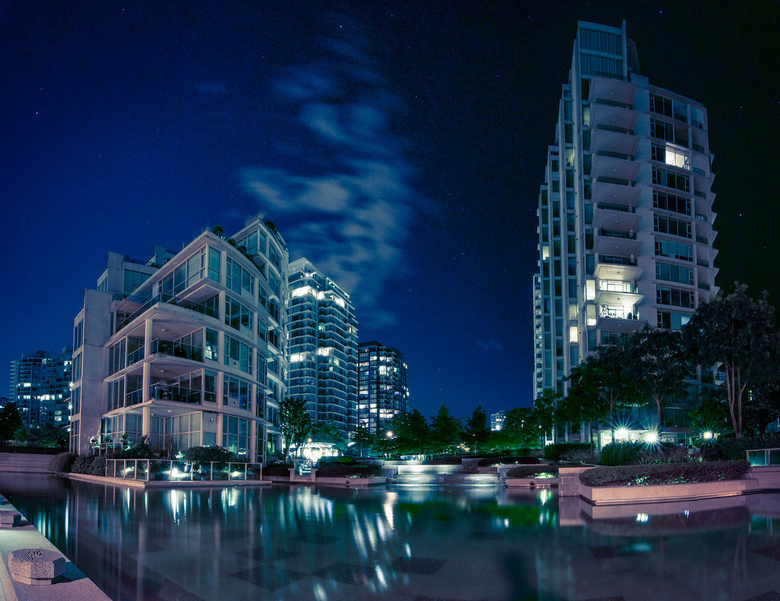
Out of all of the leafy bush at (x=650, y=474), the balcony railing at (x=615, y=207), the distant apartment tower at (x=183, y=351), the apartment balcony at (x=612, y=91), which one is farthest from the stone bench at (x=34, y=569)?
the apartment balcony at (x=612, y=91)

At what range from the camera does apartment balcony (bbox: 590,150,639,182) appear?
186 ft

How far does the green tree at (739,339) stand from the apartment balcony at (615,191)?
1149 inches

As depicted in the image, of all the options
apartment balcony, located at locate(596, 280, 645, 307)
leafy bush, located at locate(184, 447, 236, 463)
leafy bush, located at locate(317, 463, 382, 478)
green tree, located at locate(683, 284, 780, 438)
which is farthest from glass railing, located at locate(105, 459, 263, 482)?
apartment balcony, located at locate(596, 280, 645, 307)

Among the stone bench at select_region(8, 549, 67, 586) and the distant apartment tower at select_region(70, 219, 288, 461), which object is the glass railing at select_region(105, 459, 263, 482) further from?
the stone bench at select_region(8, 549, 67, 586)

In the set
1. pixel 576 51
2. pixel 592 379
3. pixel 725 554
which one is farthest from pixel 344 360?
pixel 725 554

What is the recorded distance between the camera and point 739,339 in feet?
91.7

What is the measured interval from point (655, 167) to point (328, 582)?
60.5 meters

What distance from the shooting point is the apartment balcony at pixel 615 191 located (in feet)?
186

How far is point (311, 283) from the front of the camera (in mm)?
159000

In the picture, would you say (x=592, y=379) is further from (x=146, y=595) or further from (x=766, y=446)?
(x=146, y=595)

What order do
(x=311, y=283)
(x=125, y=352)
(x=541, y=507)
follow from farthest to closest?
(x=311, y=283) → (x=125, y=352) → (x=541, y=507)

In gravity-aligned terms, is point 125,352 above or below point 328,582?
above

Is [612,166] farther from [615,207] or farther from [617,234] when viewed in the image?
[617,234]

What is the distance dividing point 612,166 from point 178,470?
4962 centimetres
